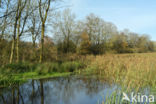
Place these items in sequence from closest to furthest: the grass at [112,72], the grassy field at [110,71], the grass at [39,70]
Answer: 1. the grass at [112,72]
2. the grassy field at [110,71]
3. the grass at [39,70]

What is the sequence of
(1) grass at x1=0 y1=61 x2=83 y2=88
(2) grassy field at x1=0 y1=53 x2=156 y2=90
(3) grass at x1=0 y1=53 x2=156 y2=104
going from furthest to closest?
(1) grass at x1=0 y1=61 x2=83 y2=88 → (2) grassy field at x1=0 y1=53 x2=156 y2=90 → (3) grass at x1=0 y1=53 x2=156 y2=104

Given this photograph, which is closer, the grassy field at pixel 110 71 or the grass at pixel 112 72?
the grass at pixel 112 72

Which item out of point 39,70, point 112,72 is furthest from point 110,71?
point 39,70

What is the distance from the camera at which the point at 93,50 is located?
24062 millimetres

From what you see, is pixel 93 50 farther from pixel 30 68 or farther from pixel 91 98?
pixel 91 98

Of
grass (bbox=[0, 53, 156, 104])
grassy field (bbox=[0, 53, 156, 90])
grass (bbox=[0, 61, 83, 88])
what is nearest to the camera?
grass (bbox=[0, 53, 156, 104])

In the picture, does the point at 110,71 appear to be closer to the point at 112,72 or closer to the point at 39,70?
the point at 112,72

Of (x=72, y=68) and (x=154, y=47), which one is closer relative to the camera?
(x=72, y=68)

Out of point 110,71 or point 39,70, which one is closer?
point 110,71

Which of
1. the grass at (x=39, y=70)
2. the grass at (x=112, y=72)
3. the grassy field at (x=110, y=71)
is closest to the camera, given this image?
the grass at (x=112, y=72)

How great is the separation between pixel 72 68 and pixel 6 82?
4536 millimetres

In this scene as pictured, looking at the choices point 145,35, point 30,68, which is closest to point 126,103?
point 30,68

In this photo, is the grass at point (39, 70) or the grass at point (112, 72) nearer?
the grass at point (112, 72)

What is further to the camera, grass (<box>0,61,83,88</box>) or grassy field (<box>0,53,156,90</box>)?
grass (<box>0,61,83,88</box>)
